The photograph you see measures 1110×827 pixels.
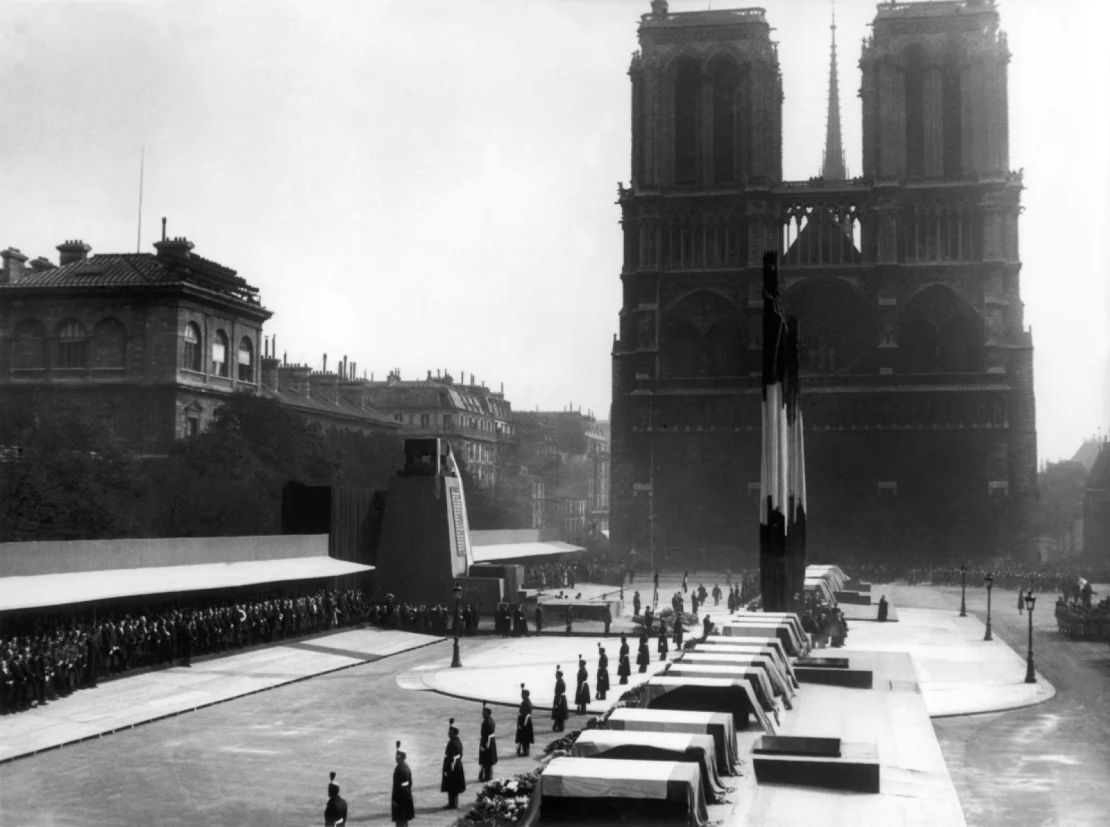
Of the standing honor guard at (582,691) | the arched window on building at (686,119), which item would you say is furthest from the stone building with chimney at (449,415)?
the standing honor guard at (582,691)

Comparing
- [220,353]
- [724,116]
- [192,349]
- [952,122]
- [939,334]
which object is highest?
[724,116]

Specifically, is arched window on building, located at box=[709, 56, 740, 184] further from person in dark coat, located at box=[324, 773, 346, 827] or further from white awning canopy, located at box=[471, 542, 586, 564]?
person in dark coat, located at box=[324, 773, 346, 827]

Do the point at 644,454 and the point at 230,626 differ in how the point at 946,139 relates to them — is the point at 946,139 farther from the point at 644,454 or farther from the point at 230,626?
the point at 230,626

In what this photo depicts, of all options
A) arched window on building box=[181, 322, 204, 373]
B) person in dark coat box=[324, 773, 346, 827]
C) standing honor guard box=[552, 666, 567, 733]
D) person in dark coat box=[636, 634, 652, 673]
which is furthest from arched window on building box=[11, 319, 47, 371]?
person in dark coat box=[324, 773, 346, 827]

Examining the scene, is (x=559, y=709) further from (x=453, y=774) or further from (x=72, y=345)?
(x=72, y=345)

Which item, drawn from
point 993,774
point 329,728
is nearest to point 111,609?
point 329,728

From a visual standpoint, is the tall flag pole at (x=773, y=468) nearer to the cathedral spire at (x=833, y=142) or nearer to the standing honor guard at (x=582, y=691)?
the standing honor guard at (x=582, y=691)

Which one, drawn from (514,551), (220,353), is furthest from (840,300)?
(220,353)
